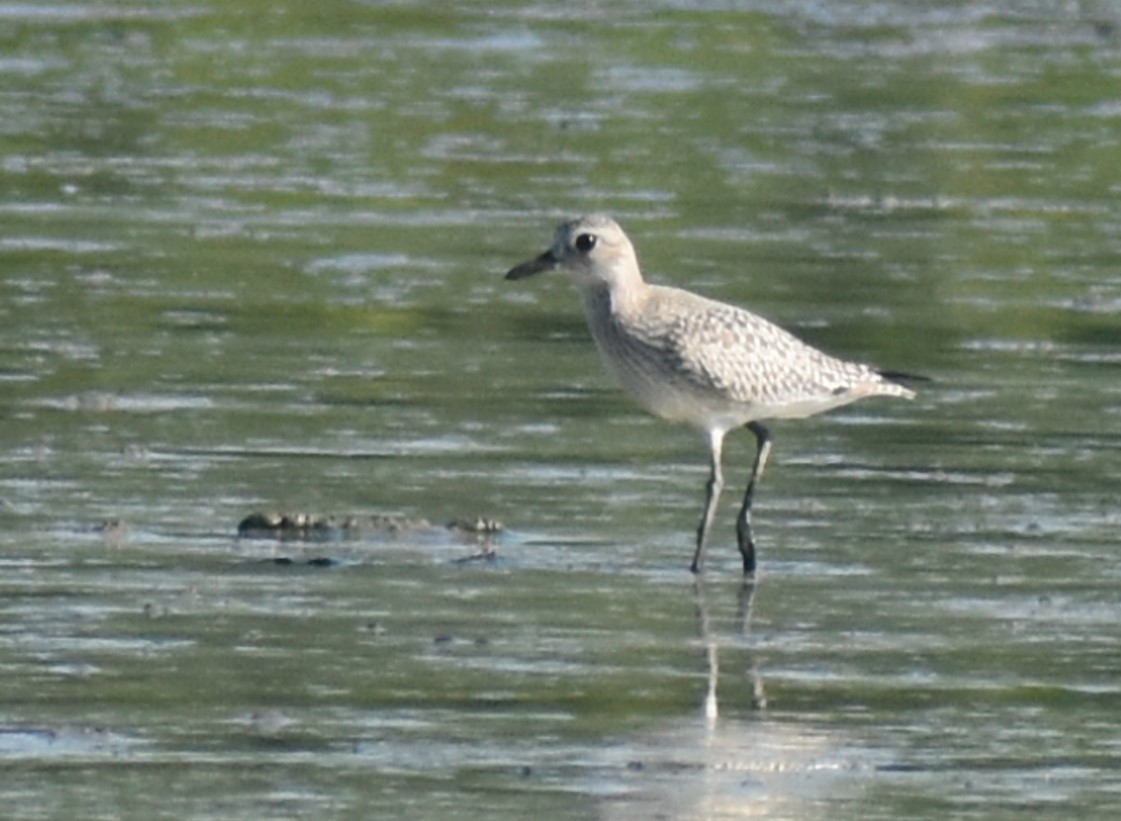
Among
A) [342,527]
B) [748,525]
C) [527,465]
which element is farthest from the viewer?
[527,465]

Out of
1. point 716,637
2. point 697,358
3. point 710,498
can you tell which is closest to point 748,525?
point 710,498

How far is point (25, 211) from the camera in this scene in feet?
57.7

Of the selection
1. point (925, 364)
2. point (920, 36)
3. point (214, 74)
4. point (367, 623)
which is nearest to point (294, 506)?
point (367, 623)

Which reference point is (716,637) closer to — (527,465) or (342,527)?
(342,527)

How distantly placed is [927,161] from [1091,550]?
1016 cm

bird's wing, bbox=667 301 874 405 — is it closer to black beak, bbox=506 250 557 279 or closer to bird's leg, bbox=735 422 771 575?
bird's leg, bbox=735 422 771 575

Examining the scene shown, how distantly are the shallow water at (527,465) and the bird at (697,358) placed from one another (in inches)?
12.1

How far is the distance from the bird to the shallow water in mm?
308

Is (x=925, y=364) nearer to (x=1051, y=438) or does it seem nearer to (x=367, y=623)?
(x=1051, y=438)

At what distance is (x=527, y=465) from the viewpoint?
11805 mm

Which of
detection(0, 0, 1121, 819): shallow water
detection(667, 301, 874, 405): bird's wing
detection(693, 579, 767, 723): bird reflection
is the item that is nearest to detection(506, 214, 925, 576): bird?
detection(667, 301, 874, 405): bird's wing

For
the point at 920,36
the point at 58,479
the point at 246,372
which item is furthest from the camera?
the point at 920,36

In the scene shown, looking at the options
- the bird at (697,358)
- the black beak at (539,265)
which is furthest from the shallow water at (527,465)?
the black beak at (539,265)

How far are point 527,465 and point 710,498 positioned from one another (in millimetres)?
1177
